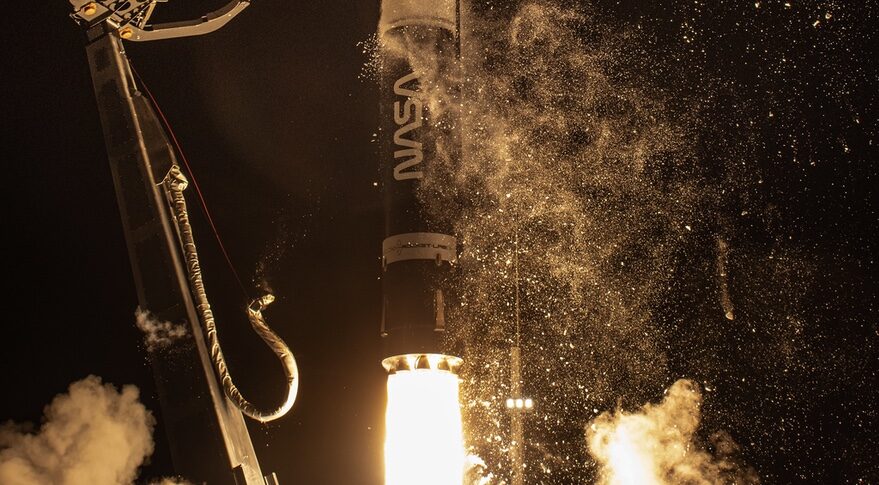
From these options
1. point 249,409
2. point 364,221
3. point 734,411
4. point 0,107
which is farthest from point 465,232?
point 0,107

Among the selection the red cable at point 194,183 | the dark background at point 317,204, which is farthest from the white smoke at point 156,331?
the red cable at point 194,183

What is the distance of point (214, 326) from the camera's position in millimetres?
4598

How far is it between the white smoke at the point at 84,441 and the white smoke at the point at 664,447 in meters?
3.75

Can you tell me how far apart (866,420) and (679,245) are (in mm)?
2452

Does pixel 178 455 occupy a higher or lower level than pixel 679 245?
lower

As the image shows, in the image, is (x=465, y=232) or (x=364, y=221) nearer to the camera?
(x=364, y=221)

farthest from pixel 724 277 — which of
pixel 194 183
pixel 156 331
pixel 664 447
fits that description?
pixel 156 331

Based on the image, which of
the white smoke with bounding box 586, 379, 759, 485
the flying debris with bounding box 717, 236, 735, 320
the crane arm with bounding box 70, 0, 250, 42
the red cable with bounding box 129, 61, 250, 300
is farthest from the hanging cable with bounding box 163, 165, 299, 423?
the flying debris with bounding box 717, 236, 735, 320

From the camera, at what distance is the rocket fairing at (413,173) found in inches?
Answer: 179

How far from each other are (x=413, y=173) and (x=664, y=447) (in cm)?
343

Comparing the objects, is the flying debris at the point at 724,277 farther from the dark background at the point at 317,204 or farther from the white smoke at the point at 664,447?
the white smoke at the point at 664,447

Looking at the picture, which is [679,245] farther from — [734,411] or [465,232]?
[465,232]

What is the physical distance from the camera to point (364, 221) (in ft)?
18.1

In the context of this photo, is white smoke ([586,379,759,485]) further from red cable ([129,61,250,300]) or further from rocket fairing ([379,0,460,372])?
red cable ([129,61,250,300])
